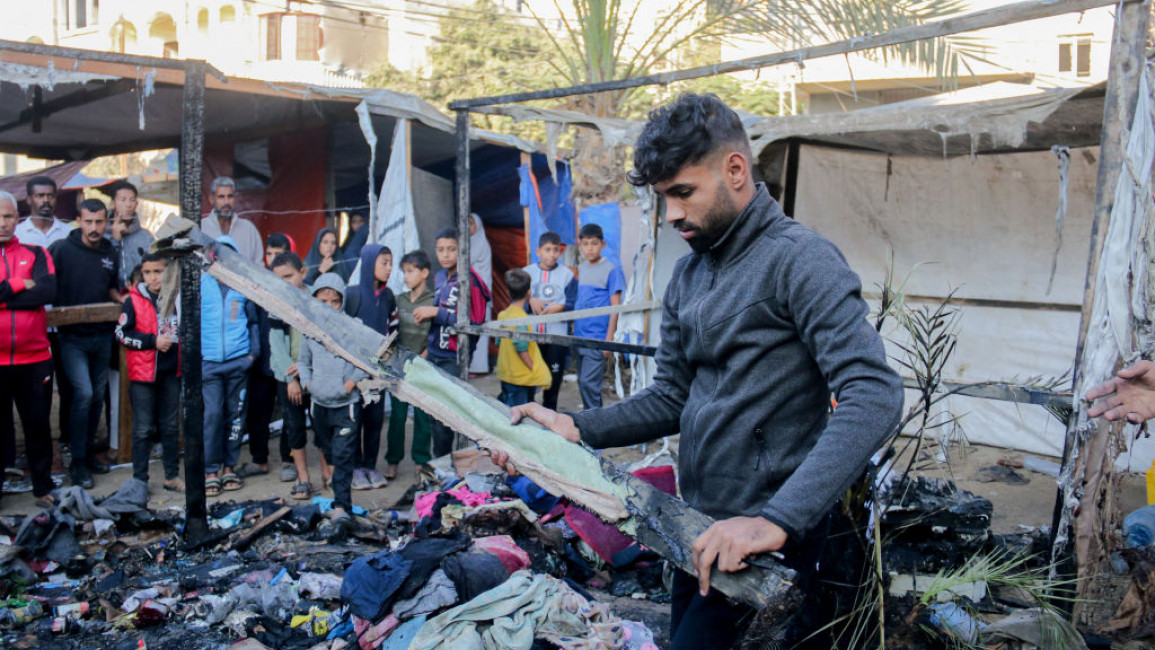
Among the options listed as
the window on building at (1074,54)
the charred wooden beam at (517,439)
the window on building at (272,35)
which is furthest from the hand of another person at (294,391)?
the window on building at (272,35)

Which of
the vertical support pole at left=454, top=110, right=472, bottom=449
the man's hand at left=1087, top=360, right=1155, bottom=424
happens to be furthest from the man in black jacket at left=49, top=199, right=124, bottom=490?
the man's hand at left=1087, top=360, right=1155, bottom=424

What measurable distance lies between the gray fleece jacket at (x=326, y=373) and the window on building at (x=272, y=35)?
23.2m

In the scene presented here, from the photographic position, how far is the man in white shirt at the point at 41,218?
24.2 ft

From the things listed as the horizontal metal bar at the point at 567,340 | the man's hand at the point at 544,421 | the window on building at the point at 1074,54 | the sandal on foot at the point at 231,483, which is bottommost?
the sandal on foot at the point at 231,483

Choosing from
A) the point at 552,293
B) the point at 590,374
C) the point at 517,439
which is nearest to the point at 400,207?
the point at 552,293

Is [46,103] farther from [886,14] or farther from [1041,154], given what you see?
[1041,154]

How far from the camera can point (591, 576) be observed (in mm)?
4566

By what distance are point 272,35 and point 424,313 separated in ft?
75.8

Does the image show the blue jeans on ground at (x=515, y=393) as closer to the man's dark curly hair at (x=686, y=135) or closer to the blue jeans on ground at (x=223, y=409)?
the blue jeans on ground at (x=223, y=409)

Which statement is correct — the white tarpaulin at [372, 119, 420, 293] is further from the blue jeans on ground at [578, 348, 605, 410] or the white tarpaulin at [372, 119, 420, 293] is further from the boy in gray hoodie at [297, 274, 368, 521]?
the boy in gray hoodie at [297, 274, 368, 521]

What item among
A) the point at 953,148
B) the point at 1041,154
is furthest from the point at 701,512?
the point at 1041,154

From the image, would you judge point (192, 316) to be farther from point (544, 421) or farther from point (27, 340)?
point (544, 421)

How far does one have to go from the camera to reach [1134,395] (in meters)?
2.34

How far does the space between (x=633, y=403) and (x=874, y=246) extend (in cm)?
636
